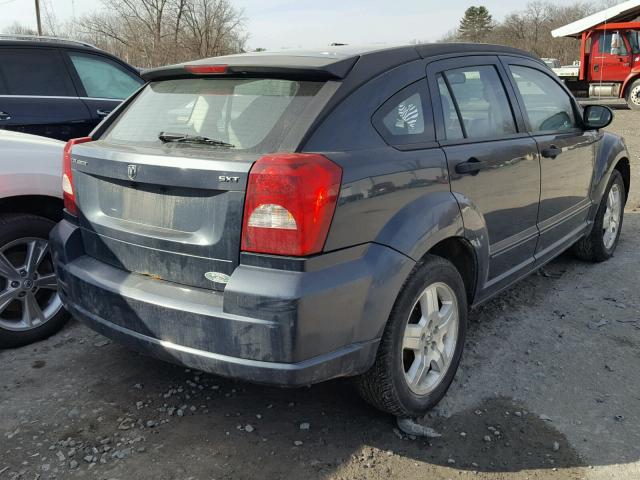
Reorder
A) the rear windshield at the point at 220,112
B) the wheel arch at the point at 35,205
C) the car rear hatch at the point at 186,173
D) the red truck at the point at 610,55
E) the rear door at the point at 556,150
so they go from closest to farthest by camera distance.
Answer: the car rear hatch at the point at 186,173 < the rear windshield at the point at 220,112 < the wheel arch at the point at 35,205 < the rear door at the point at 556,150 < the red truck at the point at 610,55

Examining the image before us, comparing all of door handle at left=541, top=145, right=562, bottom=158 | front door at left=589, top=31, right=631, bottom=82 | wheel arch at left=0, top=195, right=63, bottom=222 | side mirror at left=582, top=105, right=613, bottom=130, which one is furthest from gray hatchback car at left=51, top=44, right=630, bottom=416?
front door at left=589, top=31, right=631, bottom=82

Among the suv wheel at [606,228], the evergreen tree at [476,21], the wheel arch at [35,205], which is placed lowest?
the suv wheel at [606,228]

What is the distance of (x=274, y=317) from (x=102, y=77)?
4.08m

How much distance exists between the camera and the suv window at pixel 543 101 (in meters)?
3.76

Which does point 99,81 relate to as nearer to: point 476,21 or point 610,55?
point 610,55

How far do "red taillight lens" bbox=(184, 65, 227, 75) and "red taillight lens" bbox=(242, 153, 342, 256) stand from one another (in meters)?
0.67

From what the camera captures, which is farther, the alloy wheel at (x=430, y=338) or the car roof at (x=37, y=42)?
the car roof at (x=37, y=42)

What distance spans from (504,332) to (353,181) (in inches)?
79.3

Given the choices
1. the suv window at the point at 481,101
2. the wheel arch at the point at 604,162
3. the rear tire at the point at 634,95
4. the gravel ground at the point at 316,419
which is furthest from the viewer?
the rear tire at the point at 634,95

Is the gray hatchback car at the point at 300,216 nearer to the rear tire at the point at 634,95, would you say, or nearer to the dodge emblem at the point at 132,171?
the dodge emblem at the point at 132,171

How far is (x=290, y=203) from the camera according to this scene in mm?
2182

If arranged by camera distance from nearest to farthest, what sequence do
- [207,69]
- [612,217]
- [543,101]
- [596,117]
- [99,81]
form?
[207,69], [543,101], [596,117], [612,217], [99,81]

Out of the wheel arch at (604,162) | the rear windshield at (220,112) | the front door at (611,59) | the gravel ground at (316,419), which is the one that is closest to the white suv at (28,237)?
the gravel ground at (316,419)

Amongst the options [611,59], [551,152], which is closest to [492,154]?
[551,152]
